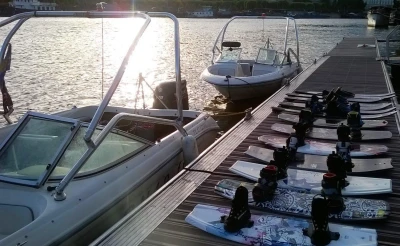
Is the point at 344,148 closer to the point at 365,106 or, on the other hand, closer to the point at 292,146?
the point at 292,146

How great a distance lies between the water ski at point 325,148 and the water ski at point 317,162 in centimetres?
20

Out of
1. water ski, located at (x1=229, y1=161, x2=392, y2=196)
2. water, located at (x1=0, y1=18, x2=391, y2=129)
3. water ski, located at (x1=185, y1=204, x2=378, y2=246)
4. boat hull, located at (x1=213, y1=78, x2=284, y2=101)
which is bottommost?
water, located at (x1=0, y1=18, x2=391, y2=129)

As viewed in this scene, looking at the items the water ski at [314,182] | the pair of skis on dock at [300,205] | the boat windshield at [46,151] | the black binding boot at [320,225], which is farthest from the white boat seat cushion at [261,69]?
the black binding boot at [320,225]

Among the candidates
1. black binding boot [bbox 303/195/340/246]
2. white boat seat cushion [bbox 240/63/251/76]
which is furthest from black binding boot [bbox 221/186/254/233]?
white boat seat cushion [bbox 240/63/251/76]

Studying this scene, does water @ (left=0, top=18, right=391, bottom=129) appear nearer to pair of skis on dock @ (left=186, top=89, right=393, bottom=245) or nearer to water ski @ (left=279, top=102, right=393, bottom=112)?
water ski @ (left=279, top=102, right=393, bottom=112)

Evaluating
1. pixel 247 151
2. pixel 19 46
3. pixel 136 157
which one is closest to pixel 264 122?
pixel 247 151

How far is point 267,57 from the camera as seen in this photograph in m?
16.5

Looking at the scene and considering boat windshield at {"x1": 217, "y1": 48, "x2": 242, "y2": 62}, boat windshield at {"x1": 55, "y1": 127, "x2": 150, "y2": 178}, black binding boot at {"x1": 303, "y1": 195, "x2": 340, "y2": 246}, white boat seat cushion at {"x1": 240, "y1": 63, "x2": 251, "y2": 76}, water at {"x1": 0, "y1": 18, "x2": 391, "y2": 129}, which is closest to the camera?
black binding boot at {"x1": 303, "y1": 195, "x2": 340, "y2": 246}

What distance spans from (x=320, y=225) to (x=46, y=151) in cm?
306

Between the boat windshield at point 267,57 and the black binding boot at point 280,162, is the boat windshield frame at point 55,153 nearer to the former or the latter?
the black binding boot at point 280,162

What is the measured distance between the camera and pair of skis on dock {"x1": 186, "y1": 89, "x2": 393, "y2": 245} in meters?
4.28

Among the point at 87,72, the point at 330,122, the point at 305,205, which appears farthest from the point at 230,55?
the point at 305,205

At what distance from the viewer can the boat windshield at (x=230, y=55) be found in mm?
16234

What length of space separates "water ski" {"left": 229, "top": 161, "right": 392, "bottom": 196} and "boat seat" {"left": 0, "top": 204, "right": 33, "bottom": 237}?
2.63 metres
